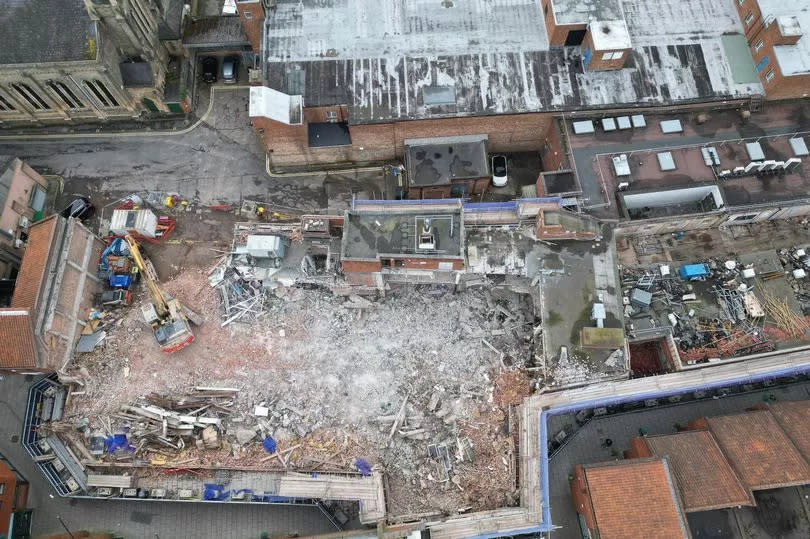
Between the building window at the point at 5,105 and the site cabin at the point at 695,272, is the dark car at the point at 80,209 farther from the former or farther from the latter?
the site cabin at the point at 695,272

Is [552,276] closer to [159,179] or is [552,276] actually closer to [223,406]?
[223,406]

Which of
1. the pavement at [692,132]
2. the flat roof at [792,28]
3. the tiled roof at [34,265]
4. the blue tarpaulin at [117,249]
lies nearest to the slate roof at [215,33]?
the blue tarpaulin at [117,249]

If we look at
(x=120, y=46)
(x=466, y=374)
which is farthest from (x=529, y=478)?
(x=120, y=46)

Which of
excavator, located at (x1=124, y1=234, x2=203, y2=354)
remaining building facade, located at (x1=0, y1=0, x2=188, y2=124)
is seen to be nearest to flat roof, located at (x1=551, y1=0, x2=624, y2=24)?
remaining building facade, located at (x1=0, y1=0, x2=188, y2=124)

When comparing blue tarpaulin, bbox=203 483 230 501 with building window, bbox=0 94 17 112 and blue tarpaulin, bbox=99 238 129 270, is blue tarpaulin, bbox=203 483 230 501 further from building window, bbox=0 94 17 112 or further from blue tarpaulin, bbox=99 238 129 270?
building window, bbox=0 94 17 112

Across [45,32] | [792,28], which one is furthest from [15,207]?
[792,28]
